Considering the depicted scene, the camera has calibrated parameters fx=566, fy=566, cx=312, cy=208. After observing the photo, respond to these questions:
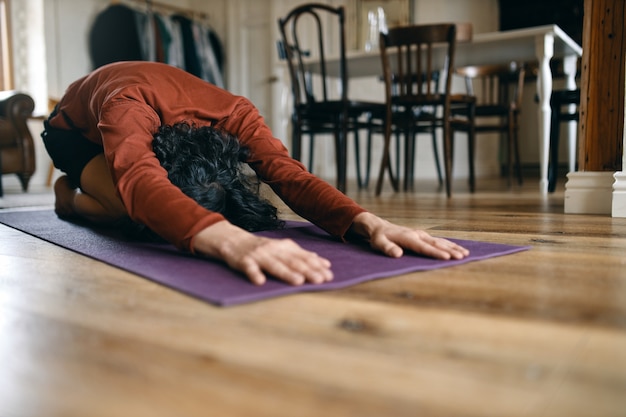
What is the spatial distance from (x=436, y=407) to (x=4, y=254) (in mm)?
1094

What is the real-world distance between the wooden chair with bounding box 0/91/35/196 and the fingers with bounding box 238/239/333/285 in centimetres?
357

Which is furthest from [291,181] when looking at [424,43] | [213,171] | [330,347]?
[424,43]

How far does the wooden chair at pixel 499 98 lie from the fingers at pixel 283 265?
3.10 metres

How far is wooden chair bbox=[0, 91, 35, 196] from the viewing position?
3820 mm

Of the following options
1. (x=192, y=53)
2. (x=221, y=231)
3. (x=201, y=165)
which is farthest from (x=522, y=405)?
(x=192, y=53)

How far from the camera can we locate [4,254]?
1.22 meters

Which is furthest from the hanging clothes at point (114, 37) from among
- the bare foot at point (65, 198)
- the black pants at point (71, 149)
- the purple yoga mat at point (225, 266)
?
the purple yoga mat at point (225, 266)

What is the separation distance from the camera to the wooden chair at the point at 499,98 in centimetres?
378

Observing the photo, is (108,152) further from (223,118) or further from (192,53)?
(192,53)

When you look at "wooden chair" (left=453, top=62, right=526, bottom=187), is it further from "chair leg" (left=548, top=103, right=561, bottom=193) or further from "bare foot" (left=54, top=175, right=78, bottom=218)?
"bare foot" (left=54, top=175, right=78, bottom=218)

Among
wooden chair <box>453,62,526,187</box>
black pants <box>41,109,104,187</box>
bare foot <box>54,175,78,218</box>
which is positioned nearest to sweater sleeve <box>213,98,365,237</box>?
black pants <box>41,109,104,187</box>

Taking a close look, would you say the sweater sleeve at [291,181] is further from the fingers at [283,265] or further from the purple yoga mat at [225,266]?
the fingers at [283,265]

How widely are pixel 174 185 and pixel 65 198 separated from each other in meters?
1.02

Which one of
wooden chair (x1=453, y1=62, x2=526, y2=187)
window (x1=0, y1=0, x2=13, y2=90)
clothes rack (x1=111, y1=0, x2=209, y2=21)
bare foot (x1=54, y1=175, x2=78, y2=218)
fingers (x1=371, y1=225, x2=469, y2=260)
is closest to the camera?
fingers (x1=371, y1=225, x2=469, y2=260)
